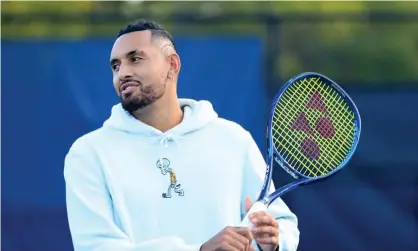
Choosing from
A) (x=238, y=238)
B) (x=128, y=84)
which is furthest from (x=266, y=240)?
(x=128, y=84)

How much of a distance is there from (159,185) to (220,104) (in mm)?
2638

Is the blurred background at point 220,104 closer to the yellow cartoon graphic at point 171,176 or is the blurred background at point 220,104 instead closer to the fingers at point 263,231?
the yellow cartoon graphic at point 171,176

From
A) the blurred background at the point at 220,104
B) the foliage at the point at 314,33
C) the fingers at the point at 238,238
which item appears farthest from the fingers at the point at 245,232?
the foliage at the point at 314,33

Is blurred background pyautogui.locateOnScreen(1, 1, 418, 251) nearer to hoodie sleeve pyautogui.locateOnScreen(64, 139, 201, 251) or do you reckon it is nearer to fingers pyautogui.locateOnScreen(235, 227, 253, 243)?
hoodie sleeve pyautogui.locateOnScreen(64, 139, 201, 251)

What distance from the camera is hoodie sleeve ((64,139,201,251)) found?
3033mm

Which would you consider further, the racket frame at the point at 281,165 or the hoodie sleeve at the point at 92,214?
the racket frame at the point at 281,165

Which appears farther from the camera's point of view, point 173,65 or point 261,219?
point 173,65

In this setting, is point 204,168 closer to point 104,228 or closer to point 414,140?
point 104,228

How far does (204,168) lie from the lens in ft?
10.6

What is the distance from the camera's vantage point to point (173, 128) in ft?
10.8

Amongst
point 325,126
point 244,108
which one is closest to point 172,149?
point 325,126

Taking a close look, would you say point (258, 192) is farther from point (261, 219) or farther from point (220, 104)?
point (220, 104)

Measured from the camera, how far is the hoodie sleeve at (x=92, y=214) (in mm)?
3033

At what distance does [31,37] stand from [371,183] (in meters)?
1.97
